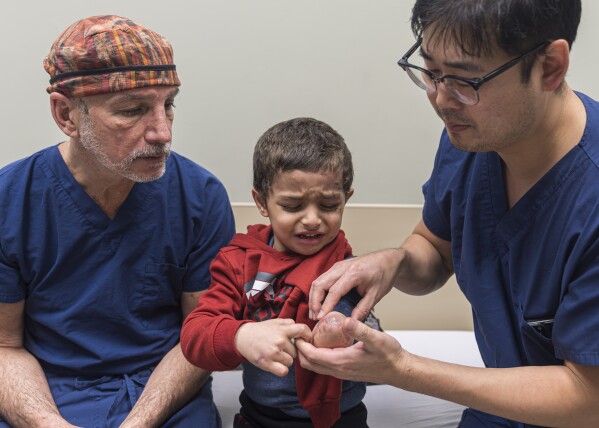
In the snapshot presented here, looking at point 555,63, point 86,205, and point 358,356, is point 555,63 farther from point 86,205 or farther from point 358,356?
point 86,205

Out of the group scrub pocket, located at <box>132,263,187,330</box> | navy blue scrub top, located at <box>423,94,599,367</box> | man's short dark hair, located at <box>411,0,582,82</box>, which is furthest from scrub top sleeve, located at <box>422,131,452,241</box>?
scrub pocket, located at <box>132,263,187,330</box>

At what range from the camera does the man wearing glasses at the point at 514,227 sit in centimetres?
122

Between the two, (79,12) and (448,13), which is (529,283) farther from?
(79,12)

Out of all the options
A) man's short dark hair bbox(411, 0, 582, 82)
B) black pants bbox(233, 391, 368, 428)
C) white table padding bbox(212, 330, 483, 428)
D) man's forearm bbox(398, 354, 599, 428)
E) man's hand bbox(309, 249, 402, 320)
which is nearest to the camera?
man's short dark hair bbox(411, 0, 582, 82)

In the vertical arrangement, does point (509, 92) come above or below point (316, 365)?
above

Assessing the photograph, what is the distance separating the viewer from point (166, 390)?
1637mm

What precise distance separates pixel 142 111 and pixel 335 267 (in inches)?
22.5

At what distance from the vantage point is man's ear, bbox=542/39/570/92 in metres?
1.21

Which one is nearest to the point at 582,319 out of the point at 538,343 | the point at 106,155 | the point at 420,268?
the point at 538,343

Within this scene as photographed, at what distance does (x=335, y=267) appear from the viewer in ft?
4.79

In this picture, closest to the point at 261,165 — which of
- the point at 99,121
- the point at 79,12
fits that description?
the point at 99,121

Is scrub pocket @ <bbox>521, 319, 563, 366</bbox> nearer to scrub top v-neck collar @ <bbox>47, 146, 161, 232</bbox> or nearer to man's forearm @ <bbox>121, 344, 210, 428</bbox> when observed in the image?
man's forearm @ <bbox>121, 344, 210, 428</bbox>

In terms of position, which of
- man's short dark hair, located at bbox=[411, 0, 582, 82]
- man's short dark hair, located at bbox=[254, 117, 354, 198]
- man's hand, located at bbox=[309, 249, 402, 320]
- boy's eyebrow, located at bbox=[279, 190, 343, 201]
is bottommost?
man's hand, located at bbox=[309, 249, 402, 320]

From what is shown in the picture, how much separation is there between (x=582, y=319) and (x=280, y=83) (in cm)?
129
